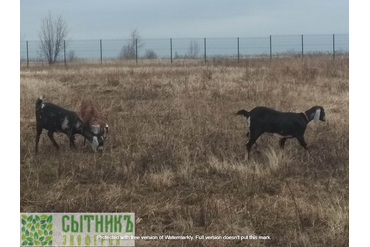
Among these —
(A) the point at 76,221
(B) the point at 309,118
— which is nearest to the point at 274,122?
(B) the point at 309,118

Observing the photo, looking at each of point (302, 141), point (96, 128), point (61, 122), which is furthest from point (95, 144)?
point (302, 141)

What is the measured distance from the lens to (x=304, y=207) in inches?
177

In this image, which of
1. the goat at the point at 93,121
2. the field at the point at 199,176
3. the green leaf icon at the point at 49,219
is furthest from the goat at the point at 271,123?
the green leaf icon at the point at 49,219

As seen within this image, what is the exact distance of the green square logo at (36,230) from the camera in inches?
151

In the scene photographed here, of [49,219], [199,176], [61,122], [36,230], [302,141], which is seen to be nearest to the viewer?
[36,230]

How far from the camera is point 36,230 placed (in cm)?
402

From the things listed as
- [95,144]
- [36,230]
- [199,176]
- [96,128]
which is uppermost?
[96,128]

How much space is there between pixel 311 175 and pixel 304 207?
110cm

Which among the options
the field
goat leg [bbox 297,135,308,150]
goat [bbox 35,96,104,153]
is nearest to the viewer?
the field

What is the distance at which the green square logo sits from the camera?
151 inches

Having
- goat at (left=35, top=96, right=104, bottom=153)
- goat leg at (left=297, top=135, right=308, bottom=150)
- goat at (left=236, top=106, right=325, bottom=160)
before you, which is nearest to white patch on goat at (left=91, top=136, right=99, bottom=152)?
goat at (left=35, top=96, right=104, bottom=153)

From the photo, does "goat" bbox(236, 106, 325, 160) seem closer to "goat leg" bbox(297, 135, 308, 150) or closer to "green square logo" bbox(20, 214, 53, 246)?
"goat leg" bbox(297, 135, 308, 150)

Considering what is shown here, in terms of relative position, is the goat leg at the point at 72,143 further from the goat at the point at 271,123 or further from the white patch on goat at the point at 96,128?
the goat at the point at 271,123

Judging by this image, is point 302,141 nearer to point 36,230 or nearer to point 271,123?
point 271,123
